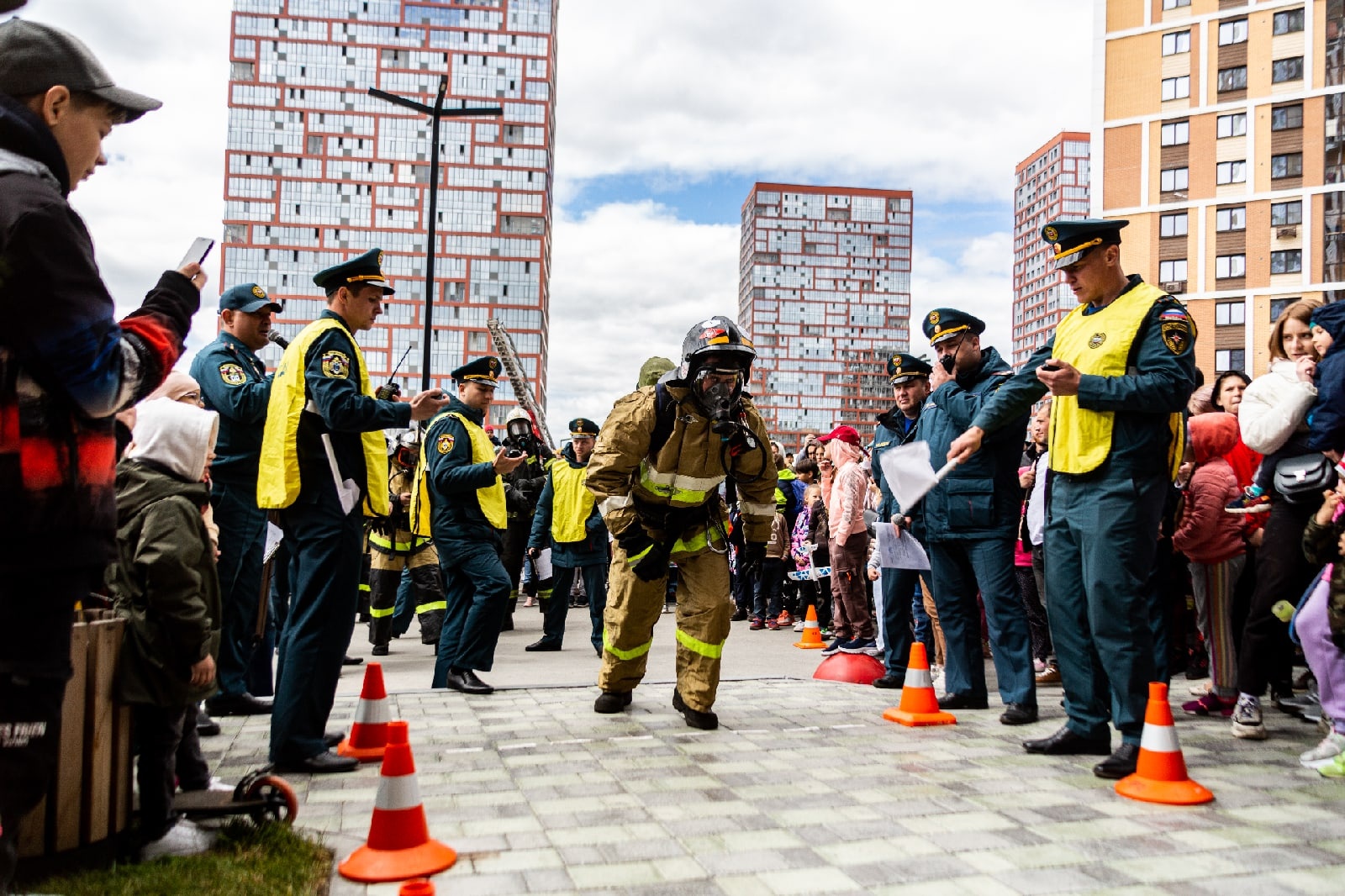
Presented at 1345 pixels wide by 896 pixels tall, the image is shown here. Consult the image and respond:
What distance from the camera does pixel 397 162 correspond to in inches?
5448

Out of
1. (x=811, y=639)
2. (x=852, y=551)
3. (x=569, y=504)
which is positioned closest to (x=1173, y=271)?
(x=811, y=639)

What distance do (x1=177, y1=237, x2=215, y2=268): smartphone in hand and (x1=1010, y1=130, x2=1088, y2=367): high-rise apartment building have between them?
17783cm

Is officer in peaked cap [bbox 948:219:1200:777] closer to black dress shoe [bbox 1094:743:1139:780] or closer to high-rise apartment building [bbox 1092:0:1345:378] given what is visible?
black dress shoe [bbox 1094:743:1139:780]

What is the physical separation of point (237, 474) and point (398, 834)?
2.97 m

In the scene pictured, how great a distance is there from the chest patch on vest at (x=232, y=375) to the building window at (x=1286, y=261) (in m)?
61.7

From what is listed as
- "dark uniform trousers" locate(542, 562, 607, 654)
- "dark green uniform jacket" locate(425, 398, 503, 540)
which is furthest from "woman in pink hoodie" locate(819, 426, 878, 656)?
"dark green uniform jacket" locate(425, 398, 503, 540)

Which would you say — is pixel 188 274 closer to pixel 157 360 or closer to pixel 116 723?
pixel 157 360

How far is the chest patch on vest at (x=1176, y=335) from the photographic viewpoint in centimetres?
467

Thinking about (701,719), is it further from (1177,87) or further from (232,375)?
(1177,87)

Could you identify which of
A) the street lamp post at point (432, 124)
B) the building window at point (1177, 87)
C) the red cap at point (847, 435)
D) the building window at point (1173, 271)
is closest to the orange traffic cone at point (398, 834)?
the red cap at point (847, 435)

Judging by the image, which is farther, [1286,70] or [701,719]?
[1286,70]

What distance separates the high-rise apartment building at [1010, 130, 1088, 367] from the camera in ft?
587

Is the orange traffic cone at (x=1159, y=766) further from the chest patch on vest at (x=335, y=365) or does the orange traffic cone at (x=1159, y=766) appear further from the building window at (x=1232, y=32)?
the building window at (x=1232, y=32)

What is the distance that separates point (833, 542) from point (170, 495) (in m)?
7.47
